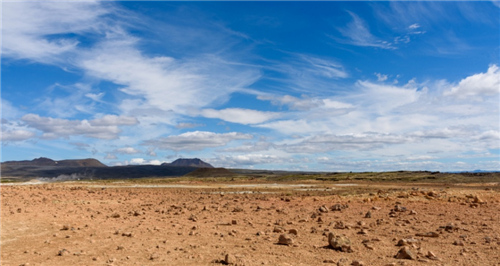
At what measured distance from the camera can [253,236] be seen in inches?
469

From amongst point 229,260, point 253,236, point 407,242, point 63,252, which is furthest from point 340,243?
point 63,252

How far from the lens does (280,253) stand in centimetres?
970

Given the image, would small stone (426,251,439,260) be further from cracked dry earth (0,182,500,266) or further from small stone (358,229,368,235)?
small stone (358,229,368,235)

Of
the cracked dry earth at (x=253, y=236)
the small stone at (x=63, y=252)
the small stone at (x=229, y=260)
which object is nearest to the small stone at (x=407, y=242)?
the cracked dry earth at (x=253, y=236)

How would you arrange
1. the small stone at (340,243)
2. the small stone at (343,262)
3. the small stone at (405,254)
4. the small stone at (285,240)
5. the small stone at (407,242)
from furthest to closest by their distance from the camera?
the small stone at (285,240)
the small stone at (407,242)
the small stone at (340,243)
the small stone at (405,254)
the small stone at (343,262)

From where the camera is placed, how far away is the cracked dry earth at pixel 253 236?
927cm

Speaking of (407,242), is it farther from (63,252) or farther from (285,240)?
(63,252)

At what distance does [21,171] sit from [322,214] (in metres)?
192

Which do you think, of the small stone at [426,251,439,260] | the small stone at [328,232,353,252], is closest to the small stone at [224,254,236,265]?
the small stone at [328,232,353,252]

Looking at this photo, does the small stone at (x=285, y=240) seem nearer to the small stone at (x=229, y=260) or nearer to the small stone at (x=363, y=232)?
the small stone at (x=229, y=260)

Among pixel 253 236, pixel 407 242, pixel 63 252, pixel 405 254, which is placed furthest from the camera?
pixel 253 236

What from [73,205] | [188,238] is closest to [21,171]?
[73,205]

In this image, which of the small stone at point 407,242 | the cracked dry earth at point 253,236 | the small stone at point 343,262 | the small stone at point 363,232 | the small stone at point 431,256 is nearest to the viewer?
the small stone at point 343,262

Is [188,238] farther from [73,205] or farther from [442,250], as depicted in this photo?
[73,205]
